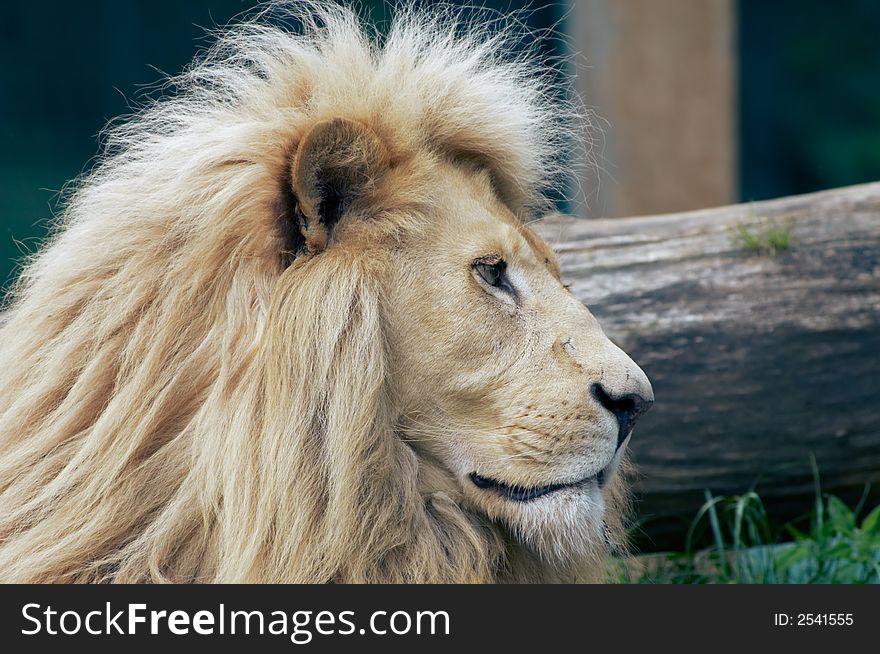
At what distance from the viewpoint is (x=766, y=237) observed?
299 centimetres

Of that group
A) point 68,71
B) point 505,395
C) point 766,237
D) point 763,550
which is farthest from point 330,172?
point 68,71

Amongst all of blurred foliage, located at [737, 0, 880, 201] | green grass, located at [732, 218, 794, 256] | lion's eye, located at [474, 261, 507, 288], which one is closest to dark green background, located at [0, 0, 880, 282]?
blurred foliage, located at [737, 0, 880, 201]

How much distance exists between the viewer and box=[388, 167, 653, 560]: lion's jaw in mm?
1913

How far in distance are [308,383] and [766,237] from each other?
159cm

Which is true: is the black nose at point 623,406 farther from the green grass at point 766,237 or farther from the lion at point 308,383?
the green grass at point 766,237

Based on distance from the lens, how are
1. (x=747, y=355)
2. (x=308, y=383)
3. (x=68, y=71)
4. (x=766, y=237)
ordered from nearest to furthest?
(x=308, y=383) → (x=747, y=355) → (x=766, y=237) → (x=68, y=71)

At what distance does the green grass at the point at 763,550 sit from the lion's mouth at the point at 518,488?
2.85ft

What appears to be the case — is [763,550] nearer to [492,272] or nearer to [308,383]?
[492,272]

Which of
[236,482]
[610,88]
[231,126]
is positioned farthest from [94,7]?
[236,482]

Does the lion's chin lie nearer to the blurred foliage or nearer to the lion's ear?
the lion's ear

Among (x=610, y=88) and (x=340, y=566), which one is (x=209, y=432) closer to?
(x=340, y=566)

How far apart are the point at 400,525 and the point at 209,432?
0.36 meters

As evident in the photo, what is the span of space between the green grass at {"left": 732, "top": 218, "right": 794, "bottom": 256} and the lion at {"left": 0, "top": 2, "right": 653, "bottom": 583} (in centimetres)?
110

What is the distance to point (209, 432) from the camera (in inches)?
74.3
